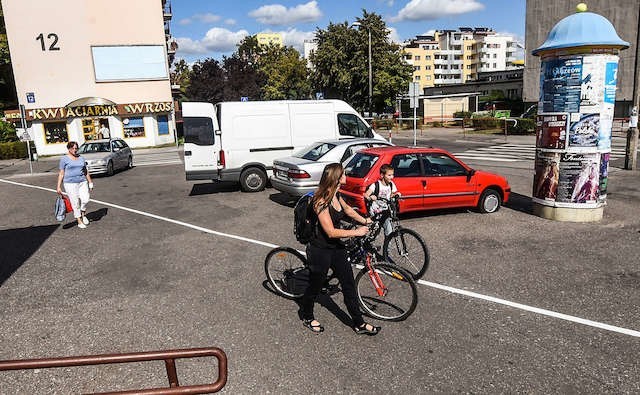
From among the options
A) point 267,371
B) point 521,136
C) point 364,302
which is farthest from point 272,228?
point 521,136

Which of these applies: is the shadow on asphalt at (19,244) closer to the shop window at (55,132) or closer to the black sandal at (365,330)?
the black sandal at (365,330)

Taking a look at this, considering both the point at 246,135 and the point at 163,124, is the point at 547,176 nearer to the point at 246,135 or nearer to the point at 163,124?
the point at 246,135

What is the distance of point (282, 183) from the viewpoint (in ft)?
35.9

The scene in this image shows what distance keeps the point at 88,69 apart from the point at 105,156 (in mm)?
17214

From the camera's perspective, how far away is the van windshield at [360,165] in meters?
8.66

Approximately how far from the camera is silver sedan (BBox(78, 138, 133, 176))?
18234 millimetres

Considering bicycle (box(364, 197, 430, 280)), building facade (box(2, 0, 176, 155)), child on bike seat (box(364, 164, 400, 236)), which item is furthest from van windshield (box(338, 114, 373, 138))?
building facade (box(2, 0, 176, 155))

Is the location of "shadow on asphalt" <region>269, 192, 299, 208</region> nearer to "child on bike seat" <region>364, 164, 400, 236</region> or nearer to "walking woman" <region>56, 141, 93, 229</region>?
"walking woman" <region>56, 141, 93, 229</region>

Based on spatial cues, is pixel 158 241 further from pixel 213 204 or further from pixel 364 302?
pixel 364 302

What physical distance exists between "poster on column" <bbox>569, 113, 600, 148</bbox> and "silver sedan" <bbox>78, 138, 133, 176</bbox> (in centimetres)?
1647

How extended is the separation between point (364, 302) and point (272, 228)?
4312 millimetres


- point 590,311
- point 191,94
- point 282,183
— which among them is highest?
point 191,94

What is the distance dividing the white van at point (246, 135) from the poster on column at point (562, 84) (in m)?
6.48

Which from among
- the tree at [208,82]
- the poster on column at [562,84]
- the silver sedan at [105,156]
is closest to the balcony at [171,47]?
the tree at [208,82]
